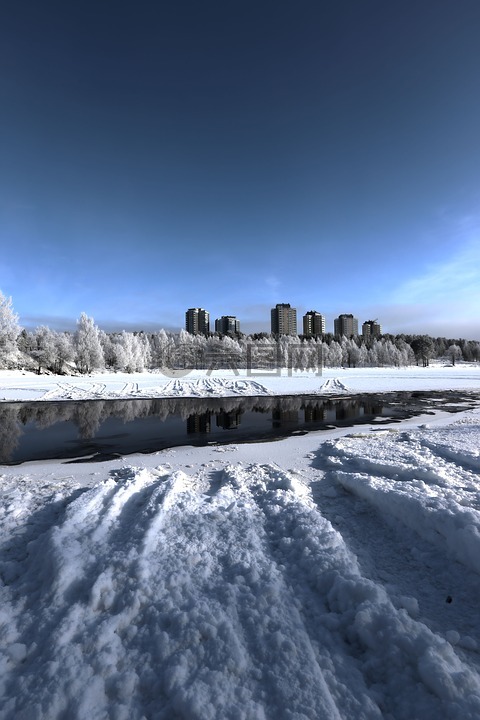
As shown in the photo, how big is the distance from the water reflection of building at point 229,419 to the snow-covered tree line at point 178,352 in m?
49.8

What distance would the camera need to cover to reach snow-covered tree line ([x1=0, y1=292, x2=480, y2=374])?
209ft

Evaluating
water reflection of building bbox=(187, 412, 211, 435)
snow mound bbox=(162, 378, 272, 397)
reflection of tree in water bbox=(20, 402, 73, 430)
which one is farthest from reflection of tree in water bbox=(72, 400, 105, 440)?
snow mound bbox=(162, 378, 272, 397)

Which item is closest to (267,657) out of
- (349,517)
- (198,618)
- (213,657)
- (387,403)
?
(213,657)

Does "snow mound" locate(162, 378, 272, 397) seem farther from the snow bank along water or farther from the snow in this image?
the snow bank along water

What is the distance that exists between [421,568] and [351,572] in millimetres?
1251

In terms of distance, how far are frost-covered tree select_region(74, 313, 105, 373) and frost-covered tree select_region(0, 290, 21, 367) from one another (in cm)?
1670

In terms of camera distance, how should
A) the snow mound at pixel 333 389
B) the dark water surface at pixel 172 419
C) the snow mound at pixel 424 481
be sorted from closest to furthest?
the snow mound at pixel 424 481 → the dark water surface at pixel 172 419 → the snow mound at pixel 333 389

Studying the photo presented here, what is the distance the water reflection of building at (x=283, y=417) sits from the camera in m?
18.4

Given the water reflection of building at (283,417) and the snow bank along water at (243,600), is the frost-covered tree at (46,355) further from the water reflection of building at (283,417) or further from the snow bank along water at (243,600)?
the snow bank along water at (243,600)

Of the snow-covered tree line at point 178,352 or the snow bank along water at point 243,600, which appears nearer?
the snow bank along water at point 243,600

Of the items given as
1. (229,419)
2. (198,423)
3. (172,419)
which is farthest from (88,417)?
(229,419)

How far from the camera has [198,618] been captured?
3.74 meters

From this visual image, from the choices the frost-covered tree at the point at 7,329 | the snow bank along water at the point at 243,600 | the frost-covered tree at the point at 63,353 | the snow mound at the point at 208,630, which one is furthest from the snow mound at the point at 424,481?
the frost-covered tree at the point at 63,353

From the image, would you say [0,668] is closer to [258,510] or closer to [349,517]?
[258,510]
